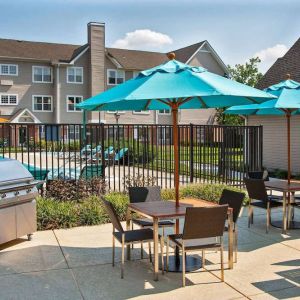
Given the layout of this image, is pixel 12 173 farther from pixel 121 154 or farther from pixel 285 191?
pixel 121 154

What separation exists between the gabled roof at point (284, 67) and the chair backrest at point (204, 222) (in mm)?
14231

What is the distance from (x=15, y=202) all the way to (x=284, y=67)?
15.6 metres

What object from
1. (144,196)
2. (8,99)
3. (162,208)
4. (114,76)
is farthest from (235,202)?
(114,76)

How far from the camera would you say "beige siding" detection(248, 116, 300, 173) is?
55.3 feet

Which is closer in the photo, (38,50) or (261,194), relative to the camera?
(261,194)

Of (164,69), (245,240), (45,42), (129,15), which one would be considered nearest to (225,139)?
(129,15)

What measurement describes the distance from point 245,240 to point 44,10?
7.09 meters

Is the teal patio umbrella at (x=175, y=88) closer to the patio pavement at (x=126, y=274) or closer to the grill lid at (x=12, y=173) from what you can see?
the patio pavement at (x=126, y=274)

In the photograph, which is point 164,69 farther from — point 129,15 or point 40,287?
point 129,15

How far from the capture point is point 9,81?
3875cm

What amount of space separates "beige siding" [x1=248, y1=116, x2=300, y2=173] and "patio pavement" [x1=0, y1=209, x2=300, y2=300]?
33.8 ft

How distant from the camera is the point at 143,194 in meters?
6.62

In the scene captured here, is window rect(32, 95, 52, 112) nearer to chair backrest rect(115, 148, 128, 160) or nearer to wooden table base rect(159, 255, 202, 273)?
chair backrest rect(115, 148, 128, 160)

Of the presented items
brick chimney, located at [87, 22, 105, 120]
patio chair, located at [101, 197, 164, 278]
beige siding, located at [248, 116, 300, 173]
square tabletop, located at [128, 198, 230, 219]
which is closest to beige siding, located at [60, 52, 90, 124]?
brick chimney, located at [87, 22, 105, 120]
